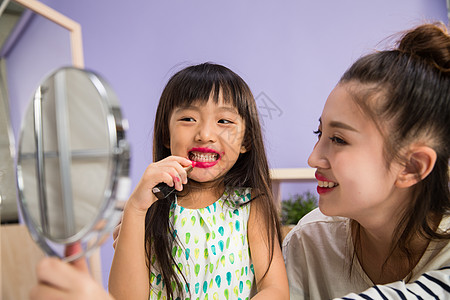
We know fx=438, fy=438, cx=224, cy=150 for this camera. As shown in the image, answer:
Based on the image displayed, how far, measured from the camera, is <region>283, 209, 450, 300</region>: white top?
94 cm

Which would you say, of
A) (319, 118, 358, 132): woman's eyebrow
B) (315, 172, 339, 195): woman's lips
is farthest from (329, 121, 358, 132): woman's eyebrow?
(315, 172, 339, 195): woman's lips

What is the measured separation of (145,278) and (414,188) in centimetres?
55

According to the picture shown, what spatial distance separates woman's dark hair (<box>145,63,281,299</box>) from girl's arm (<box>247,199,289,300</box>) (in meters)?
0.01

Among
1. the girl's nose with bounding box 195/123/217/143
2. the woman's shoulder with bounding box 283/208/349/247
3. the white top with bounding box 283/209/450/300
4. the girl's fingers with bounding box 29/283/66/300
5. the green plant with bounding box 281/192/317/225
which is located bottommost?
the green plant with bounding box 281/192/317/225

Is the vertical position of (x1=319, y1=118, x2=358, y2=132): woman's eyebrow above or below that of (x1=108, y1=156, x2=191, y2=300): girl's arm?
above

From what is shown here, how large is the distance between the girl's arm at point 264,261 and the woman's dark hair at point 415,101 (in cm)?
26

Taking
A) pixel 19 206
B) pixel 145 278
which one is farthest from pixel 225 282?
pixel 19 206

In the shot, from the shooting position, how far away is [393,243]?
2.97 ft

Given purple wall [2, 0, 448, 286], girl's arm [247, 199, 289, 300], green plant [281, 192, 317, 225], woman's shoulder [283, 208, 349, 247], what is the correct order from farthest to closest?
purple wall [2, 0, 448, 286], green plant [281, 192, 317, 225], woman's shoulder [283, 208, 349, 247], girl's arm [247, 199, 289, 300]

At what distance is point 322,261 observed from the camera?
38.4 inches

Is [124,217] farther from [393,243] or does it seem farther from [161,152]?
[393,243]

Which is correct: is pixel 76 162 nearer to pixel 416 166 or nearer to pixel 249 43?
pixel 416 166

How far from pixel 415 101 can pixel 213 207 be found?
0.50 m

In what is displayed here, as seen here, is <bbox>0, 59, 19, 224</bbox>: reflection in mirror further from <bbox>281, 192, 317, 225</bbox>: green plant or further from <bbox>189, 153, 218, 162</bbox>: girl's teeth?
<bbox>281, 192, 317, 225</bbox>: green plant
